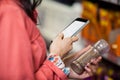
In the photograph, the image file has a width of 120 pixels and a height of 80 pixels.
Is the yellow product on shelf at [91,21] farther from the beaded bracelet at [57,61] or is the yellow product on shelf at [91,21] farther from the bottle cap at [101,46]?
the beaded bracelet at [57,61]

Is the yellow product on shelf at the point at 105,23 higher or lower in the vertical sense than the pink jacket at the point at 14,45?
lower

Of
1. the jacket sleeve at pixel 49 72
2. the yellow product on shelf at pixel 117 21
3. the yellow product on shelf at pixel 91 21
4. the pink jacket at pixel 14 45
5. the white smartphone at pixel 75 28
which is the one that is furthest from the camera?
the yellow product on shelf at pixel 91 21

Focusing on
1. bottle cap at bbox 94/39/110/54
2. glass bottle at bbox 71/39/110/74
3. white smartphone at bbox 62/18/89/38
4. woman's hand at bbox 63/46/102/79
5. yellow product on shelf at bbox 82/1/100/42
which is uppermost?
white smartphone at bbox 62/18/89/38

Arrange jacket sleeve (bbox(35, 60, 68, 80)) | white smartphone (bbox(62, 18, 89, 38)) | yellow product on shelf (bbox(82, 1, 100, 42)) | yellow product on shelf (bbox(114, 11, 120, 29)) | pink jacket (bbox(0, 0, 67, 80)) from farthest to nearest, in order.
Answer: yellow product on shelf (bbox(82, 1, 100, 42)), yellow product on shelf (bbox(114, 11, 120, 29)), white smartphone (bbox(62, 18, 89, 38)), jacket sleeve (bbox(35, 60, 68, 80)), pink jacket (bbox(0, 0, 67, 80))

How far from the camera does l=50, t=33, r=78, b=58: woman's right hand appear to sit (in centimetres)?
110

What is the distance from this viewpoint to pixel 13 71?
0.88 m

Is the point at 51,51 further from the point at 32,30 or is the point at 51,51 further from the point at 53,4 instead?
the point at 53,4

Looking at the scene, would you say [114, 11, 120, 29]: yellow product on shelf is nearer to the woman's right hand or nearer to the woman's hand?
the woman's hand

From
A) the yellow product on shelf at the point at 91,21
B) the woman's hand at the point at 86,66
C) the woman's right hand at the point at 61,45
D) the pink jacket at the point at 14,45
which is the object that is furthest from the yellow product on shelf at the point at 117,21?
the pink jacket at the point at 14,45

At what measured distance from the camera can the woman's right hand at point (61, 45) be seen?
3.61 feet

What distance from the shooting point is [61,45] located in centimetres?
111

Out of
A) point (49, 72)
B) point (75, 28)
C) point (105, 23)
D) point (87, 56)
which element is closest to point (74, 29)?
point (75, 28)

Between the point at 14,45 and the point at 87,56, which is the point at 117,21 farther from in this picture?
the point at 14,45

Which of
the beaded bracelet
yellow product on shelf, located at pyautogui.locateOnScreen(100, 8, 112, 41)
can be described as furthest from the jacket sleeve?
yellow product on shelf, located at pyautogui.locateOnScreen(100, 8, 112, 41)
